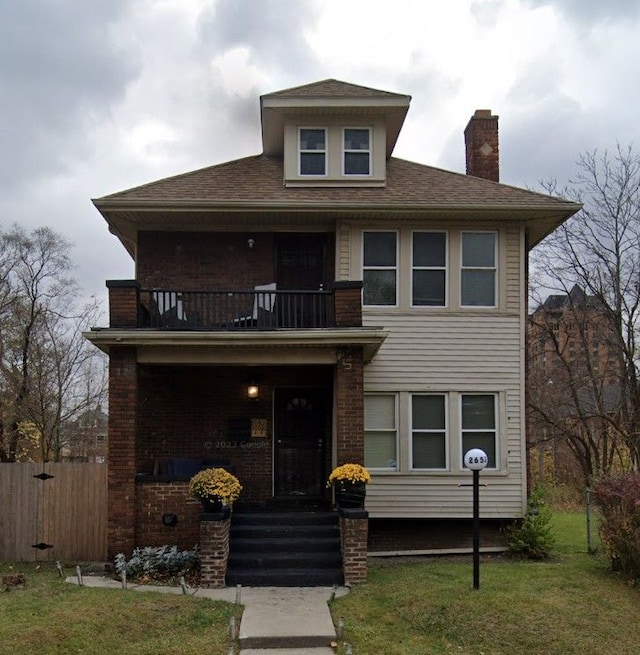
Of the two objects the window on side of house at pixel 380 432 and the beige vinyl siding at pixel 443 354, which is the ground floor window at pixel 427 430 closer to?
the window on side of house at pixel 380 432

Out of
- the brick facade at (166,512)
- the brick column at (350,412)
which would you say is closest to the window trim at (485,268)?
the brick column at (350,412)

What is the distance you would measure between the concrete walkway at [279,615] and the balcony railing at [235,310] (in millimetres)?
3741

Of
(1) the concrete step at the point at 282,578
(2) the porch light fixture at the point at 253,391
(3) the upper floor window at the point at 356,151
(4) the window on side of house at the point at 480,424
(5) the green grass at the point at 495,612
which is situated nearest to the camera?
(5) the green grass at the point at 495,612

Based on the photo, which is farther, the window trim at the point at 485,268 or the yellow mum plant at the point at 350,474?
the window trim at the point at 485,268

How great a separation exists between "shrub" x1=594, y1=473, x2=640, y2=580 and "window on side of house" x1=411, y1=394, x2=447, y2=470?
283 centimetres

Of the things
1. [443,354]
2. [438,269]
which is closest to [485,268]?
[438,269]

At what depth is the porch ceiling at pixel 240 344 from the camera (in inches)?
390

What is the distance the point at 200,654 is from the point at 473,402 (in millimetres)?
6992

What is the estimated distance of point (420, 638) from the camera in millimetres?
7004

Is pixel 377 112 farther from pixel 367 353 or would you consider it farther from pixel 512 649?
pixel 512 649

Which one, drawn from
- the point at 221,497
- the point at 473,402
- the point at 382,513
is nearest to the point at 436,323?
the point at 473,402

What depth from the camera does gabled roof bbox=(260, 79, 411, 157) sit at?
40.9 feet

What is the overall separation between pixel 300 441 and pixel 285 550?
2849 mm

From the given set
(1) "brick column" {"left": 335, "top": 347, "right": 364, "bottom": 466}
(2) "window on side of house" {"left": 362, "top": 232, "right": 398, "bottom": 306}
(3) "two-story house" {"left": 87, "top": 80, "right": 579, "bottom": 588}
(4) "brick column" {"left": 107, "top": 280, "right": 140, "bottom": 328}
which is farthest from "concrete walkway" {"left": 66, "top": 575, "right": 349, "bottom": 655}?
(2) "window on side of house" {"left": 362, "top": 232, "right": 398, "bottom": 306}
